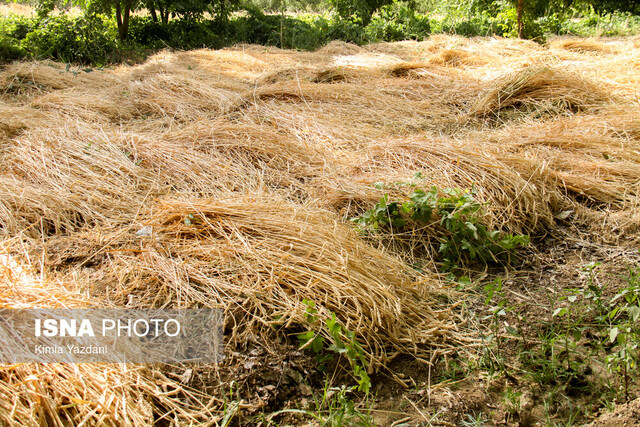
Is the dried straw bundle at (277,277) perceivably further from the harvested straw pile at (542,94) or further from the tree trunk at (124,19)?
the tree trunk at (124,19)

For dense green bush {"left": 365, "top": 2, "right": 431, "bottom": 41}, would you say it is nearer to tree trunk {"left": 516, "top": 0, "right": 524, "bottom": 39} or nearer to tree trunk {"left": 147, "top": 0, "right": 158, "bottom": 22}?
tree trunk {"left": 516, "top": 0, "right": 524, "bottom": 39}

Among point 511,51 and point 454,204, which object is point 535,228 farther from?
point 511,51

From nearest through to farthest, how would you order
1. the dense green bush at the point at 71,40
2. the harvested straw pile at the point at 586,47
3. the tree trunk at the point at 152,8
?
the harvested straw pile at the point at 586,47 < the dense green bush at the point at 71,40 < the tree trunk at the point at 152,8

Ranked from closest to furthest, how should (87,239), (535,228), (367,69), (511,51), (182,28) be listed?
(87,239)
(535,228)
(367,69)
(511,51)
(182,28)

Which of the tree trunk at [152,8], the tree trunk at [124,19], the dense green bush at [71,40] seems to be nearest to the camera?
the dense green bush at [71,40]

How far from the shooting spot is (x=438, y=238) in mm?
2404

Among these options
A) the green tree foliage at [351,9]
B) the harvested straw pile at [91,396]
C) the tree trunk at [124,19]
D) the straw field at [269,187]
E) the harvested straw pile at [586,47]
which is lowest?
the harvested straw pile at [91,396]

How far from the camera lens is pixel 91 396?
1.44 meters

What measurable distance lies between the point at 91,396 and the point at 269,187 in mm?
1769

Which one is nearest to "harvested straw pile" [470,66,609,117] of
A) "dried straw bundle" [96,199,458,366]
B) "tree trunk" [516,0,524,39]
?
"dried straw bundle" [96,199,458,366]

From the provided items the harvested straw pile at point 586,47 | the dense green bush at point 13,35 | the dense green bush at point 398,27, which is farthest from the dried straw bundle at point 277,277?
the dense green bush at point 398,27

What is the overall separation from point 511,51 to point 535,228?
445 cm

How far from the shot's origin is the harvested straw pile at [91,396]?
136 centimetres

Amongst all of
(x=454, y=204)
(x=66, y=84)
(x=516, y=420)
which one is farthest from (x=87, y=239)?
(x=66, y=84)
